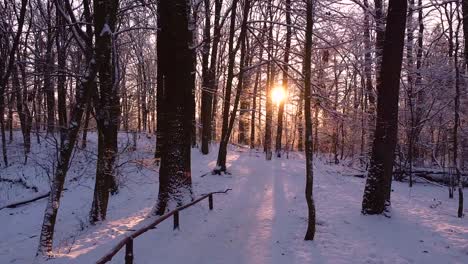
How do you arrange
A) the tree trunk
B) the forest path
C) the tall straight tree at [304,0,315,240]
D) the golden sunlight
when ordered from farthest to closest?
the golden sunlight < the tall straight tree at [304,0,315,240] < the tree trunk < the forest path

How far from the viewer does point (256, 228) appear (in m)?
9.18

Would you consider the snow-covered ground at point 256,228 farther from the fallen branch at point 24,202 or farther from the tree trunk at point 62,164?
the tree trunk at point 62,164

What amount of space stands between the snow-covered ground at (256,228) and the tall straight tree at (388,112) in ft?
2.09

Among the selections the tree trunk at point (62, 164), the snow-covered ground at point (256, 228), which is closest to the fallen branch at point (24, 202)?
the snow-covered ground at point (256, 228)

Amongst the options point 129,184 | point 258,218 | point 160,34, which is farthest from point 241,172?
point 160,34

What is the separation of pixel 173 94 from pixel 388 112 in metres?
5.64

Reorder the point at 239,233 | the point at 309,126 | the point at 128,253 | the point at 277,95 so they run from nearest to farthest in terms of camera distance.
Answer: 1. the point at 128,253
2. the point at 309,126
3. the point at 239,233
4. the point at 277,95

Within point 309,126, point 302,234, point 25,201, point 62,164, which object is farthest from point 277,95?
point 62,164

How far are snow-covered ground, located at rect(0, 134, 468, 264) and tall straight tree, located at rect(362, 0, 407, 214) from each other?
0.64 meters

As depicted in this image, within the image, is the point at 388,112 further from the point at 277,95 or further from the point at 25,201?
the point at 277,95

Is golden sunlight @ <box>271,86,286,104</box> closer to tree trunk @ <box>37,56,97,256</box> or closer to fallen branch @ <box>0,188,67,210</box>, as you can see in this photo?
fallen branch @ <box>0,188,67,210</box>

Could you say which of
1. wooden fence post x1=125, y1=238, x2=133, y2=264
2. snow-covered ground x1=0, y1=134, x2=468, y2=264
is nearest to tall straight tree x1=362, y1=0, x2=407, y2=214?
snow-covered ground x1=0, y1=134, x2=468, y2=264

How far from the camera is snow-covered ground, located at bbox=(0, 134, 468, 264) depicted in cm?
737

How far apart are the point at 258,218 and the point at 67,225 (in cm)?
600
